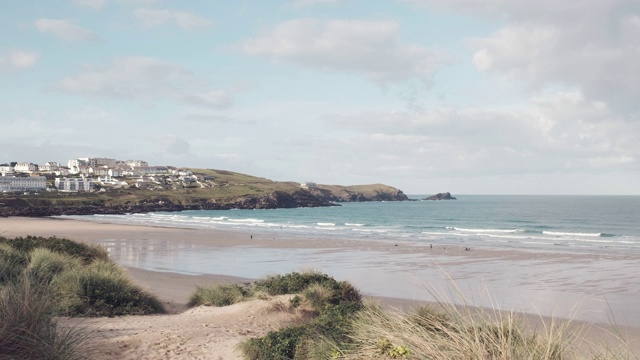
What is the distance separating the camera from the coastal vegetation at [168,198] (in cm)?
8819

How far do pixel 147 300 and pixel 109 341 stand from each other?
14.2 feet

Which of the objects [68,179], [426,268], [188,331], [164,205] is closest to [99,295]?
[188,331]

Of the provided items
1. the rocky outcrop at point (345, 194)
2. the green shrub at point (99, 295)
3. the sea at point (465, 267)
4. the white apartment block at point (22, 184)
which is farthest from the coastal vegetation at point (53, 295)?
the rocky outcrop at point (345, 194)

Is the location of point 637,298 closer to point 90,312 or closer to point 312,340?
point 312,340

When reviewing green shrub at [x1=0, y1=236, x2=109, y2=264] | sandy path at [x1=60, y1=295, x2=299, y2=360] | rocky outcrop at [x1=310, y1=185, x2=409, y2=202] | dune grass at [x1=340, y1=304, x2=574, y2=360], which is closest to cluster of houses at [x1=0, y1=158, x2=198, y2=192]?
rocky outcrop at [x1=310, y1=185, x2=409, y2=202]

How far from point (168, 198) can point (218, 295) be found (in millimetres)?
104005

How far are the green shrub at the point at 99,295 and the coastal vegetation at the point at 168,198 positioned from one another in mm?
75023

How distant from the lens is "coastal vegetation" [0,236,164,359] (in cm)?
638

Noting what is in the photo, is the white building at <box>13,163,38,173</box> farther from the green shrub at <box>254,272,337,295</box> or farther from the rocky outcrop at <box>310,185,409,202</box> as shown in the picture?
the green shrub at <box>254,272,337,295</box>

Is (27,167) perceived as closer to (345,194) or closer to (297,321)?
(345,194)

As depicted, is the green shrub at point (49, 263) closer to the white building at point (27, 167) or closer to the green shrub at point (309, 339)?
the green shrub at point (309, 339)

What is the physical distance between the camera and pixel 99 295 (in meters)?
11.7

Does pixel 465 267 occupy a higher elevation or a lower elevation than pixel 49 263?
lower

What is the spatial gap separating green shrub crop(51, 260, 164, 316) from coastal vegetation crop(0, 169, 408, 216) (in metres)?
75.0
